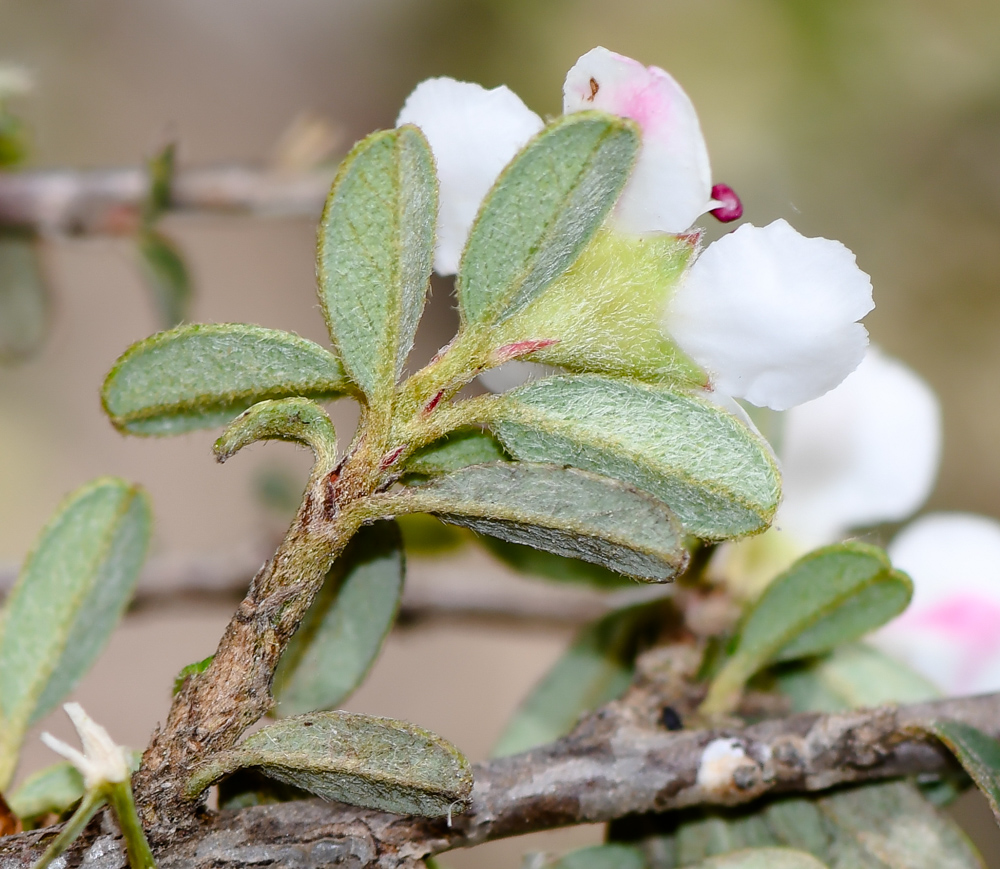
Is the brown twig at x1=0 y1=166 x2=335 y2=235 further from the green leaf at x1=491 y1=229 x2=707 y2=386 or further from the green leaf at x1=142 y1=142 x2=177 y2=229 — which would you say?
the green leaf at x1=491 y1=229 x2=707 y2=386

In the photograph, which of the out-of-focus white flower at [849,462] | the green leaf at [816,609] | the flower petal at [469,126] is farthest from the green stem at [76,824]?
the out-of-focus white flower at [849,462]

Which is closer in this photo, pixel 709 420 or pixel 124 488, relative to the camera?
pixel 709 420

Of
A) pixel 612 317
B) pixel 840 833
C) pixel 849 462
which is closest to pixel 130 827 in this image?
pixel 612 317

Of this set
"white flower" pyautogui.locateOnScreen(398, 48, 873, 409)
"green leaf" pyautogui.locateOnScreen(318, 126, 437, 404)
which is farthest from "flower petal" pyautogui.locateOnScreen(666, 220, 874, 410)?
"green leaf" pyautogui.locateOnScreen(318, 126, 437, 404)

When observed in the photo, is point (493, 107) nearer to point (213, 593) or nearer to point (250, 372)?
point (250, 372)

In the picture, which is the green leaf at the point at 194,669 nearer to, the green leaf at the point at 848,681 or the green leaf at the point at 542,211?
the green leaf at the point at 542,211

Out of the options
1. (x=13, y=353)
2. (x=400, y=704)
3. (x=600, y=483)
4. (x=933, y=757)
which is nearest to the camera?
(x=600, y=483)

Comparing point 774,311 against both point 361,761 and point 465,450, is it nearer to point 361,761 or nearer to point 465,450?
point 465,450

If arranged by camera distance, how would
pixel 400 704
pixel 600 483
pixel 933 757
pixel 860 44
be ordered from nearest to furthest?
pixel 600 483
pixel 933 757
pixel 860 44
pixel 400 704

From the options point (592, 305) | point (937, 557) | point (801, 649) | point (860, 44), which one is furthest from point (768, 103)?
point (592, 305)
